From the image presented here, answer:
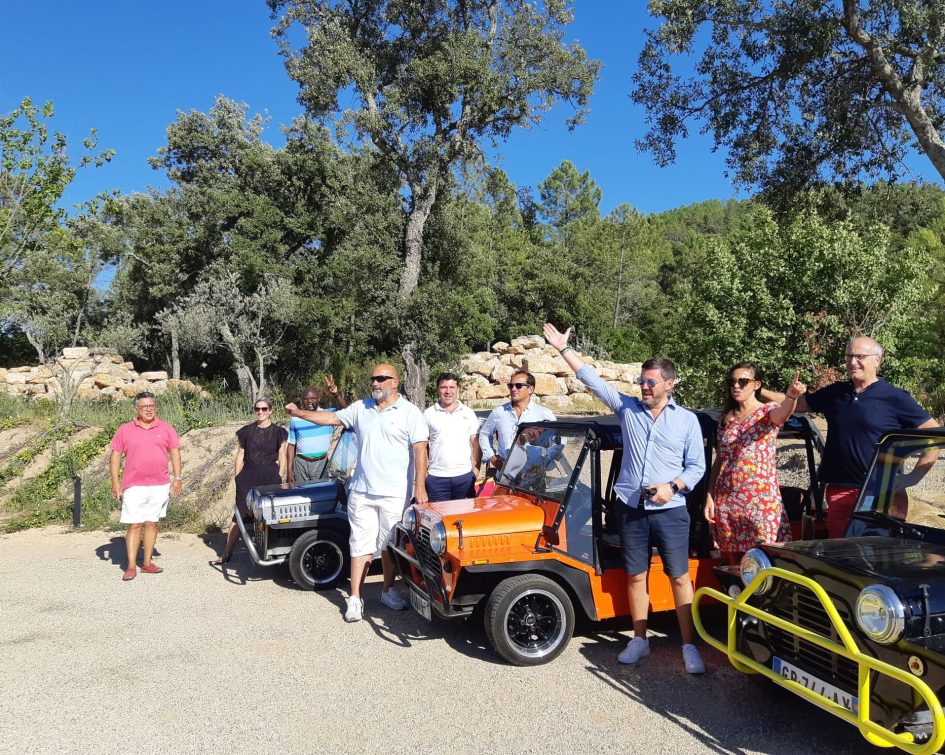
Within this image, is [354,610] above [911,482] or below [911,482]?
below

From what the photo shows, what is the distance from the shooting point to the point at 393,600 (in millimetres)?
6477

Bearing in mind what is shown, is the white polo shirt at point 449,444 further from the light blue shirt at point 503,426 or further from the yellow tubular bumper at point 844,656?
the yellow tubular bumper at point 844,656

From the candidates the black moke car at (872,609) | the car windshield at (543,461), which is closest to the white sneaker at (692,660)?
the black moke car at (872,609)

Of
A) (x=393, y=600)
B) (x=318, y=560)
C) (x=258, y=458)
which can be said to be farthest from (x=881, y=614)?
(x=258, y=458)

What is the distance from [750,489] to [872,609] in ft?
5.12

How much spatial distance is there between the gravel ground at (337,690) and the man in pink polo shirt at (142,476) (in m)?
1.01

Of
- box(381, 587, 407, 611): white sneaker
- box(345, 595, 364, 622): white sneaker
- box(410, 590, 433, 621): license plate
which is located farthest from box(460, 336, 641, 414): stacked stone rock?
box(410, 590, 433, 621): license plate

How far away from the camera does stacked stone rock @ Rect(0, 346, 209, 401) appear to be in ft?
77.2

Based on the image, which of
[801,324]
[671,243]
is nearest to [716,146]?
[801,324]

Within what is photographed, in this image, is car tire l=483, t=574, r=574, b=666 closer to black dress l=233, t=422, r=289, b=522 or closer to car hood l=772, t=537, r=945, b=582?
car hood l=772, t=537, r=945, b=582

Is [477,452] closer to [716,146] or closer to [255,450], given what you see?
[255,450]

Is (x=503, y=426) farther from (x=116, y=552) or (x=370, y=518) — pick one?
(x=116, y=552)

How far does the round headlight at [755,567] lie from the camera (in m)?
4.07

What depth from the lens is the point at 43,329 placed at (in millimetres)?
23172
